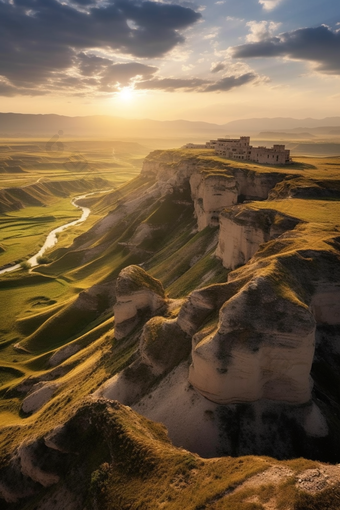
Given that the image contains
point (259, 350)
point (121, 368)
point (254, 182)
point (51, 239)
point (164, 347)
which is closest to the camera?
point (259, 350)

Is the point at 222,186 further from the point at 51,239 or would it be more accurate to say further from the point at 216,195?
the point at 51,239

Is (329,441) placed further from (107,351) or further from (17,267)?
(17,267)

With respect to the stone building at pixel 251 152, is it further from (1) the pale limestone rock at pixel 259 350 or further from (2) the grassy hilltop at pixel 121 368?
(1) the pale limestone rock at pixel 259 350

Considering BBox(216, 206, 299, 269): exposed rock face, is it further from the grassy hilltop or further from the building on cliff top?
the building on cliff top

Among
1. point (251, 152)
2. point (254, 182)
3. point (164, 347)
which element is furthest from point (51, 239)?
point (164, 347)

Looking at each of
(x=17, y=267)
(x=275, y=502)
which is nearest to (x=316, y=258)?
(x=275, y=502)

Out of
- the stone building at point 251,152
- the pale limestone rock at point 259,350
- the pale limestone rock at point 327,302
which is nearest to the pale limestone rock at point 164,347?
the pale limestone rock at point 259,350

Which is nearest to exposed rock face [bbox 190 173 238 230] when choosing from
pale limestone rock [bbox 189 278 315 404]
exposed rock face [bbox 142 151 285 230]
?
exposed rock face [bbox 142 151 285 230]
